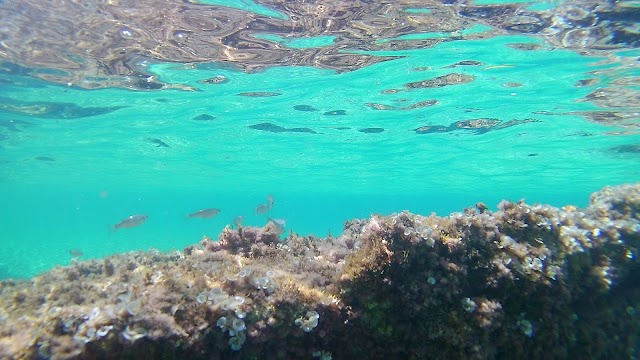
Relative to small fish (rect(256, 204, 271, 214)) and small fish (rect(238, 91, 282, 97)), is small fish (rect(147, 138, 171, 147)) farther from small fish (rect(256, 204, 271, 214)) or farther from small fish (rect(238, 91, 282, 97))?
small fish (rect(256, 204, 271, 214))

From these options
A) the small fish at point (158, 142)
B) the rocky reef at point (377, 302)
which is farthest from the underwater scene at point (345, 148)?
the small fish at point (158, 142)

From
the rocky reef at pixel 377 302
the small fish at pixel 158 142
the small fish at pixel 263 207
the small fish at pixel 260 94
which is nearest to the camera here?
the rocky reef at pixel 377 302

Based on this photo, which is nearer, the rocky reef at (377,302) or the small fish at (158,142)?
the rocky reef at (377,302)

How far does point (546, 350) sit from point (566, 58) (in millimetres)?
12617

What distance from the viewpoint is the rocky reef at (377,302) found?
3553mm

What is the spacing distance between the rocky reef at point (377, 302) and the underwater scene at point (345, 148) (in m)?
0.02

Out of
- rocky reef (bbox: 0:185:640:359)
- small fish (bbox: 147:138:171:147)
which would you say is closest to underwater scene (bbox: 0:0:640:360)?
rocky reef (bbox: 0:185:640:359)

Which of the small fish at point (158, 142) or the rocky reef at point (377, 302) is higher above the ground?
the rocky reef at point (377, 302)

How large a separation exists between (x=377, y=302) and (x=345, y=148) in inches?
1021

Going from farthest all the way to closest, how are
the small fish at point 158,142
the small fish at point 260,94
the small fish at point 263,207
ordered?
the small fish at point 158,142 → the small fish at point 260,94 → the small fish at point 263,207

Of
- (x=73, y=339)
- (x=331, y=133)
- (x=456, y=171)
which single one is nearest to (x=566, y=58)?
(x=331, y=133)

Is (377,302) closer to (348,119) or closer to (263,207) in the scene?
(263,207)

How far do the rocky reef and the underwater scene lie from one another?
2cm

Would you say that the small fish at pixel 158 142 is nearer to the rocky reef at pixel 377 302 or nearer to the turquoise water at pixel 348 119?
the turquoise water at pixel 348 119
